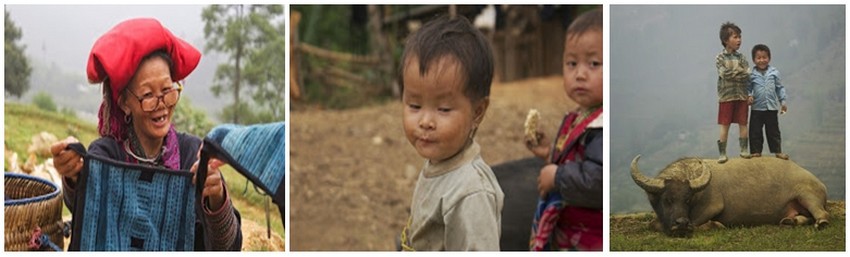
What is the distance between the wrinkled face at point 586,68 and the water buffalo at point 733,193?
35 cm

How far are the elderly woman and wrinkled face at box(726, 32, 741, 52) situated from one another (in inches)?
89.7

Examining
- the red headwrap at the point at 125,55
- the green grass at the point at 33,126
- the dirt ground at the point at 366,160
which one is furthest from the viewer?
the dirt ground at the point at 366,160

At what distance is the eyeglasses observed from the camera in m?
5.07

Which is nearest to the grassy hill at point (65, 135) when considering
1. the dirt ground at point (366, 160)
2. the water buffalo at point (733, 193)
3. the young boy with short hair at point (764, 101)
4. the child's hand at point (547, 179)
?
the child's hand at point (547, 179)

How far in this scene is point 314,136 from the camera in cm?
799

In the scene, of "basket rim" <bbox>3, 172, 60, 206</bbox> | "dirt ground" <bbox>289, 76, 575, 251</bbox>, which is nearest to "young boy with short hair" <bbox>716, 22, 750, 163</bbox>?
"dirt ground" <bbox>289, 76, 575, 251</bbox>

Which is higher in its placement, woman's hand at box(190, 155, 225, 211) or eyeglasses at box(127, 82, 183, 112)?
eyeglasses at box(127, 82, 183, 112)

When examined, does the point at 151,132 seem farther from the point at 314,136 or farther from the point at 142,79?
the point at 314,136

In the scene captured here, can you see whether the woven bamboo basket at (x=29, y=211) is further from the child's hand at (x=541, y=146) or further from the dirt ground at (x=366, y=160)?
the child's hand at (x=541, y=146)

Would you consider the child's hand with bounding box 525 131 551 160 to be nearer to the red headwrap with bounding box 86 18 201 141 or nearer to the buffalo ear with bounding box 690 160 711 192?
the buffalo ear with bounding box 690 160 711 192

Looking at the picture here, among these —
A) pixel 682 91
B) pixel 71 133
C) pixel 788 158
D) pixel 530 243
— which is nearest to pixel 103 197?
pixel 71 133

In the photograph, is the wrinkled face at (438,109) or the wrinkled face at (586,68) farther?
the wrinkled face at (586,68)

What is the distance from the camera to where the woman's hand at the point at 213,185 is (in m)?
5.16

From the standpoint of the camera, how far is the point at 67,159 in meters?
5.13
